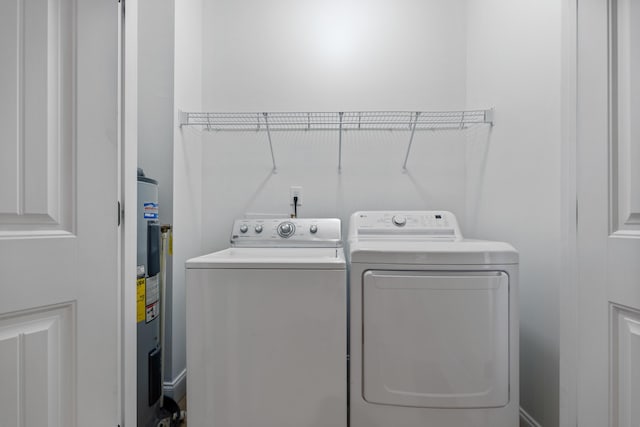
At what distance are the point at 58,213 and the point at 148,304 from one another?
68cm

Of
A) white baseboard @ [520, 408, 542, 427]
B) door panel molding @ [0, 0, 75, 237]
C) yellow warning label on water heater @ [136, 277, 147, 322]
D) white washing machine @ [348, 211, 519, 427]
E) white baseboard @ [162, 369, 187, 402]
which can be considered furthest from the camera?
white baseboard @ [162, 369, 187, 402]

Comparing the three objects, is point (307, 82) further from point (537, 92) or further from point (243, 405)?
point (243, 405)

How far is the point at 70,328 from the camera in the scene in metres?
0.79

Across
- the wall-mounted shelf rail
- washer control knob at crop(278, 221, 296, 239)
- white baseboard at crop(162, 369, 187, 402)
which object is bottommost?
white baseboard at crop(162, 369, 187, 402)

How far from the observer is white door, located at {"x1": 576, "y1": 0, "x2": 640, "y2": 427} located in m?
0.73

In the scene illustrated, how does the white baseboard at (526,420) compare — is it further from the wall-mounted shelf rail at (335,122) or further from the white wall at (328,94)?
the wall-mounted shelf rail at (335,122)

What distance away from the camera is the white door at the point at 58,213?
0.70m

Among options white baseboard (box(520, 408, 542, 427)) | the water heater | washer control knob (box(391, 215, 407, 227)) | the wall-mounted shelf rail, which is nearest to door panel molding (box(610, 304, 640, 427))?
white baseboard (box(520, 408, 542, 427))

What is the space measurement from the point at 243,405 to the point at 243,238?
0.84m

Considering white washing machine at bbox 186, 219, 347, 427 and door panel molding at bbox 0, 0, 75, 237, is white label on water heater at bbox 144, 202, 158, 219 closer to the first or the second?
white washing machine at bbox 186, 219, 347, 427

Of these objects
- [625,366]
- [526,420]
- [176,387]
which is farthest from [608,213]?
[176,387]

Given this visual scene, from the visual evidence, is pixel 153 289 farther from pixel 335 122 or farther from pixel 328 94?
pixel 328 94

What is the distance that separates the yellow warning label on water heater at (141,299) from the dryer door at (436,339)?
96 centimetres

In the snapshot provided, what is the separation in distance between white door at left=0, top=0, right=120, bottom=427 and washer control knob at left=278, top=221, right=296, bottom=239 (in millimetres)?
890
